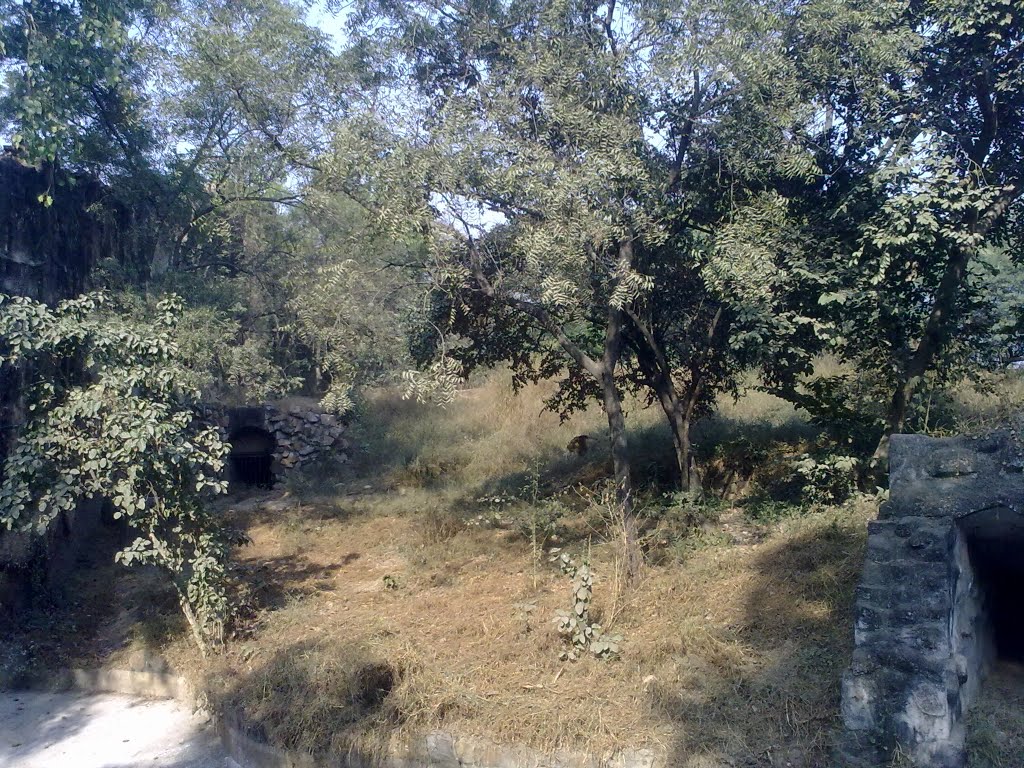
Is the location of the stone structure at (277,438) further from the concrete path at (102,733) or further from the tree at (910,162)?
the tree at (910,162)

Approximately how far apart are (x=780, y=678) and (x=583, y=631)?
150cm

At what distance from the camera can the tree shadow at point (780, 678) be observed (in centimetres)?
523

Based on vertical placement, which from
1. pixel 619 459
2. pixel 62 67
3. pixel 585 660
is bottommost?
pixel 585 660

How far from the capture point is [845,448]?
907 centimetres

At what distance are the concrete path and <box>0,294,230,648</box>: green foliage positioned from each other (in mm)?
801

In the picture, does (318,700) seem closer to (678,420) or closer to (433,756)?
(433,756)

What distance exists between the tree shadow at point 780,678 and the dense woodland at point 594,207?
4.43ft

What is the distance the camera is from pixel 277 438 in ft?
55.1

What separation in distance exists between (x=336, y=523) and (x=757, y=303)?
6935mm

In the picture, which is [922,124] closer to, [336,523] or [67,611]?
[336,523]

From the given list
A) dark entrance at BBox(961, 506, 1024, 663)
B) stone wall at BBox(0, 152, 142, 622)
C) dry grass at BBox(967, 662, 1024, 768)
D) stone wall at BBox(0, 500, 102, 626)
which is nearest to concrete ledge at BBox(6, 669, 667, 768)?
dry grass at BBox(967, 662, 1024, 768)

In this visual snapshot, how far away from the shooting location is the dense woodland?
7.46 m

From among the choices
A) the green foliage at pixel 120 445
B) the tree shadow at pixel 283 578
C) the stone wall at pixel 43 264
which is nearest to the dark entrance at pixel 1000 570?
the green foliage at pixel 120 445

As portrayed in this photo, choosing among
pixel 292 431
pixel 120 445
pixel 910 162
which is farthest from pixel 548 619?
pixel 292 431
